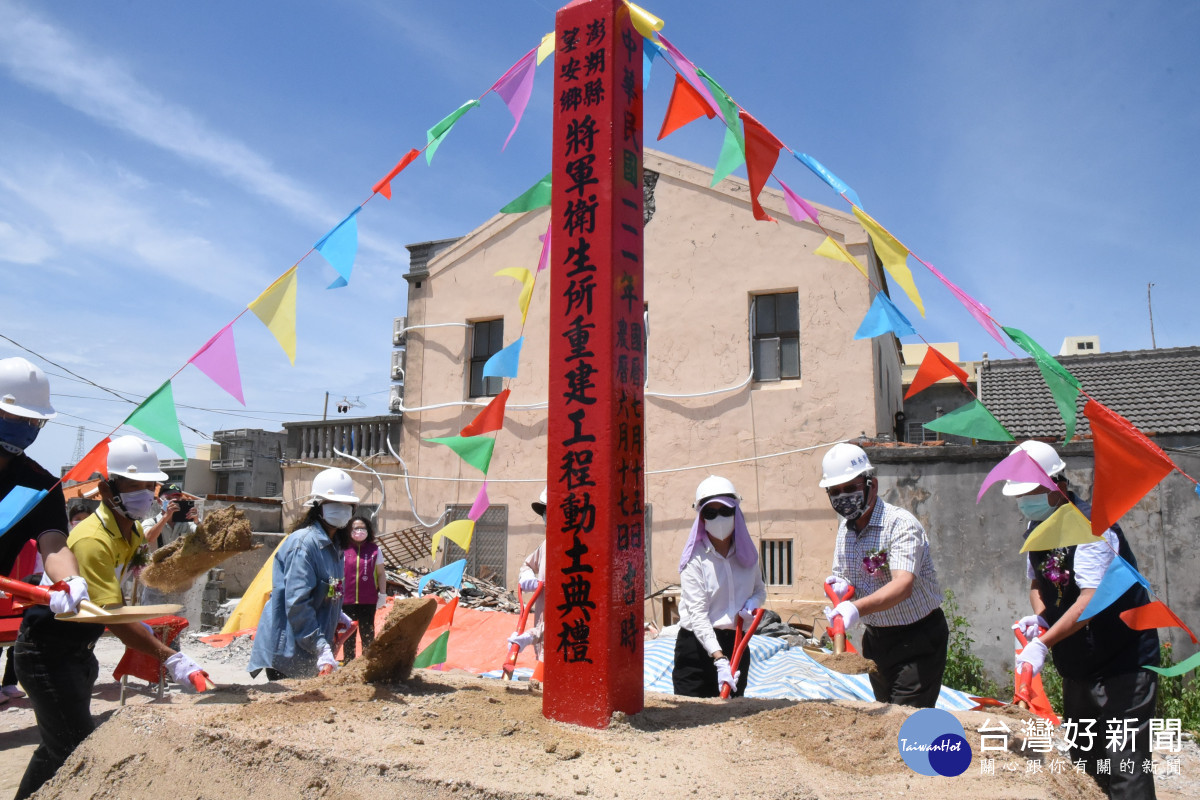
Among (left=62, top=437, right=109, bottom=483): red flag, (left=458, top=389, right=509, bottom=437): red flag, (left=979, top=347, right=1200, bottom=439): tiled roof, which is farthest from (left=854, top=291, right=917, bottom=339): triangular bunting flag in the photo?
(left=979, top=347, right=1200, bottom=439): tiled roof

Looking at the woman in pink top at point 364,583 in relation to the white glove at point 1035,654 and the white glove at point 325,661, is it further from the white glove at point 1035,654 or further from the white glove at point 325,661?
the white glove at point 1035,654

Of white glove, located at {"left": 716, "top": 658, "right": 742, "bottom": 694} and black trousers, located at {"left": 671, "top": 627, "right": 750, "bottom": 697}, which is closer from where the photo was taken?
white glove, located at {"left": 716, "top": 658, "right": 742, "bottom": 694}

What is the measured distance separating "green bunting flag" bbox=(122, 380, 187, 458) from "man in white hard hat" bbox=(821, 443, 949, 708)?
125 inches

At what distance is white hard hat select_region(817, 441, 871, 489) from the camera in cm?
405

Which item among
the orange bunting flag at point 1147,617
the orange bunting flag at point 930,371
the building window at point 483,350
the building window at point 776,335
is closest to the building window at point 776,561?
the building window at point 776,335

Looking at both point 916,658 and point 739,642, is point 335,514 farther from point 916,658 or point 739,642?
point 916,658

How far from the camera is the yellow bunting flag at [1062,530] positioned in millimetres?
3164

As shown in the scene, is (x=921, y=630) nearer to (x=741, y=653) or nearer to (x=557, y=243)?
(x=741, y=653)

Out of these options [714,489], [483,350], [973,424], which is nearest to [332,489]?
[714,489]

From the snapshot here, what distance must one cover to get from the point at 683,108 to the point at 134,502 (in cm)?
330

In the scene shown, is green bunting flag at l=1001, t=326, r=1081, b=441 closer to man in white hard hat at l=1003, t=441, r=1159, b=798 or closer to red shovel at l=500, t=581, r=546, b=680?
man in white hard hat at l=1003, t=441, r=1159, b=798

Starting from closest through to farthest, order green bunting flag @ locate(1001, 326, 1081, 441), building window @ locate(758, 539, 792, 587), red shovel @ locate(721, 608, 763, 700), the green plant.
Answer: green bunting flag @ locate(1001, 326, 1081, 441) → red shovel @ locate(721, 608, 763, 700) → the green plant → building window @ locate(758, 539, 792, 587)

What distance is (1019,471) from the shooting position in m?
3.71

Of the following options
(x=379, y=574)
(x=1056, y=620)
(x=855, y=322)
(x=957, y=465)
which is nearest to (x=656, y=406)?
(x=855, y=322)
